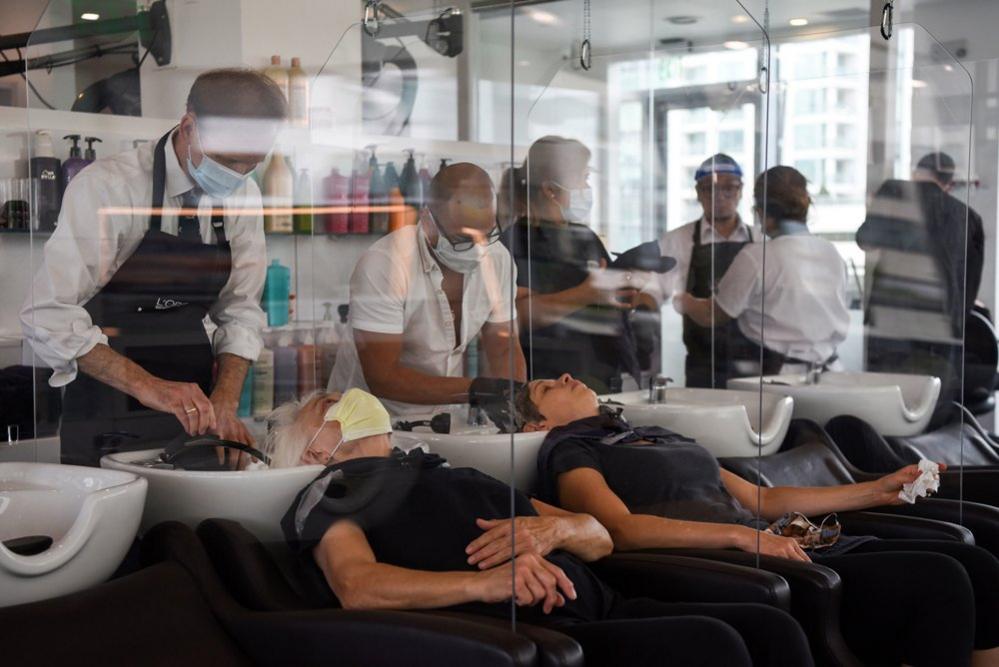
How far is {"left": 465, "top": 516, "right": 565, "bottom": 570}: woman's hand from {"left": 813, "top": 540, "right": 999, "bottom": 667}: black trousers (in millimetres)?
823

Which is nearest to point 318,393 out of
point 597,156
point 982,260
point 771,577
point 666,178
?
point 771,577

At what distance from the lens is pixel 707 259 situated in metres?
3.49

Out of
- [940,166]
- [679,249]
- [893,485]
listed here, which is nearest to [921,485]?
[893,485]

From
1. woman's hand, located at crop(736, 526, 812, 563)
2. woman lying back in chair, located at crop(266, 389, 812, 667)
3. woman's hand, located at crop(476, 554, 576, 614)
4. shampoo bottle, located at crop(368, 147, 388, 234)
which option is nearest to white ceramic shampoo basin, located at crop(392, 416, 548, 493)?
woman lying back in chair, located at crop(266, 389, 812, 667)

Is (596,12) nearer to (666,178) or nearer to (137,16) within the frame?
(666,178)

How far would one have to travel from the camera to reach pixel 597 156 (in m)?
3.24

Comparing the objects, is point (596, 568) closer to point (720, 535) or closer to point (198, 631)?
point (720, 535)

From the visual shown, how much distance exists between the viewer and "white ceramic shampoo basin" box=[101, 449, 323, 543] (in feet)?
6.99

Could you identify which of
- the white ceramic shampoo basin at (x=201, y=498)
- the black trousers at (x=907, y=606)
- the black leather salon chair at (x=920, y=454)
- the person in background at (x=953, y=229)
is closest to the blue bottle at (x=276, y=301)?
the white ceramic shampoo basin at (x=201, y=498)

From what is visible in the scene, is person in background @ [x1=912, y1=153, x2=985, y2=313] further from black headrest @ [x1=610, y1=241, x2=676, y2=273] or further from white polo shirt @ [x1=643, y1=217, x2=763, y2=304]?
black headrest @ [x1=610, y1=241, x2=676, y2=273]

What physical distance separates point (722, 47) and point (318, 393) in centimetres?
201

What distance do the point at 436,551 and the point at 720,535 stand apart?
82 centimetres

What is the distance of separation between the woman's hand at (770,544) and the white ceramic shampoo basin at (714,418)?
1.49 ft

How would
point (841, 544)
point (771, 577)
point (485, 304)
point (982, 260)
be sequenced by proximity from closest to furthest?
1. point (485, 304)
2. point (771, 577)
3. point (841, 544)
4. point (982, 260)
